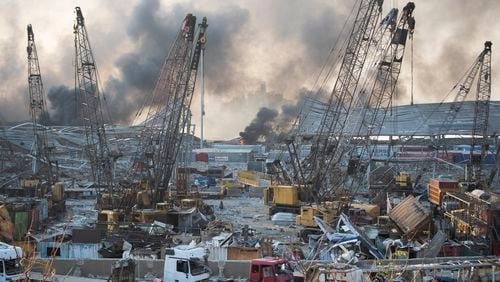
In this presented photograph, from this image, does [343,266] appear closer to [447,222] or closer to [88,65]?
[447,222]

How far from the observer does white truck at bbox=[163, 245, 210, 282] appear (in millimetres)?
13539

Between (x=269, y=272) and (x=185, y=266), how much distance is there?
1966 mm

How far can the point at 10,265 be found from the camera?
1296 cm

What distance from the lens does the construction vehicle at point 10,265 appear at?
12.7 meters

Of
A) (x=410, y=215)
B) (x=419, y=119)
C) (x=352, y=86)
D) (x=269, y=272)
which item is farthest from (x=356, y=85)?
(x=419, y=119)

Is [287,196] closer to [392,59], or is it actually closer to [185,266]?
[392,59]

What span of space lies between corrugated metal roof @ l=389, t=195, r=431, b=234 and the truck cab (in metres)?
8.92

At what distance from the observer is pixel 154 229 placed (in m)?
22.2

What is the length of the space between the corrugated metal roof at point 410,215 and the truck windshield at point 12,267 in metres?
13.3

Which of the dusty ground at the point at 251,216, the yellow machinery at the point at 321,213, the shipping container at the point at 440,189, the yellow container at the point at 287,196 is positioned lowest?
the dusty ground at the point at 251,216

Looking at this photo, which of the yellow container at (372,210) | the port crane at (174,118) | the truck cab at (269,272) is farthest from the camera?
the port crane at (174,118)

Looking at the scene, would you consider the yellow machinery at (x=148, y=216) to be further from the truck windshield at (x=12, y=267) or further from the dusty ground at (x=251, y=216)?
the truck windshield at (x=12, y=267)

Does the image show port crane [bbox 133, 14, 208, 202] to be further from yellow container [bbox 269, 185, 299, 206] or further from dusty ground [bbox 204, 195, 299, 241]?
yellow container [bbox 269, 185, 299, 206]

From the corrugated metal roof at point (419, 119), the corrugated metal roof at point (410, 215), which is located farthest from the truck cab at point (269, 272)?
the corrugated metal roof at point (419, 119)
